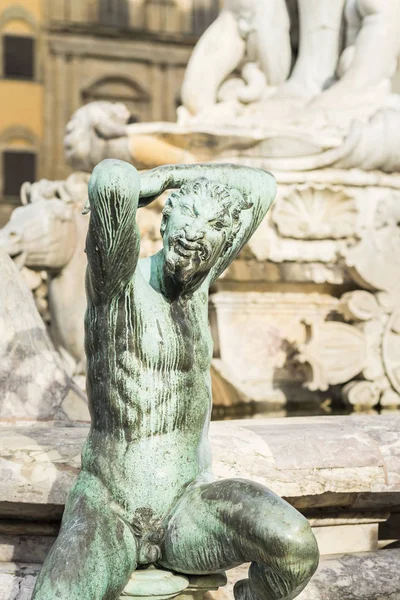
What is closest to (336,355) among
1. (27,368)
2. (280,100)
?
(280,100)

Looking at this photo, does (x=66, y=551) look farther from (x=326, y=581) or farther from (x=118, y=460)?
(x=326, y=581)

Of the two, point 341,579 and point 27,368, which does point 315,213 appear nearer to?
point 27,368

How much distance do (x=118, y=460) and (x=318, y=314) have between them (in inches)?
119

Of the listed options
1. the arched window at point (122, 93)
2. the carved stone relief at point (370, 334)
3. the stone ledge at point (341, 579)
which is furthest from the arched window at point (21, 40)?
the stone ledge at point (341, 579)

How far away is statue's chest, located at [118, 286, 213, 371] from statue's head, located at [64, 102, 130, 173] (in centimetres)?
315

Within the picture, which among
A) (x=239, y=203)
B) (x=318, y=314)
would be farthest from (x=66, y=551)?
(x=318, y=314)

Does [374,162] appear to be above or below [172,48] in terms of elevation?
below

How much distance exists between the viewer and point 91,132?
17.9ft

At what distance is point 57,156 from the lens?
1141 inches

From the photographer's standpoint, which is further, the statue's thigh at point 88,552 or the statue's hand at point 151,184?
the statue's hand at point 151,184

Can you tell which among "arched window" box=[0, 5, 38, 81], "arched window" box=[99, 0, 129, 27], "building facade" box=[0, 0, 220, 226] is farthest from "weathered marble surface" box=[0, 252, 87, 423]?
"arched window" box=[99, 0, 129, 27]

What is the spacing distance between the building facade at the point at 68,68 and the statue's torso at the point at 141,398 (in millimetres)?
27269

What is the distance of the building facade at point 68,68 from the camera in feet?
96.5

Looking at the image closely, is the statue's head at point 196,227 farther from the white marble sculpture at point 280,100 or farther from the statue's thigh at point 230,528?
the white marble sculpture at point 280,100
